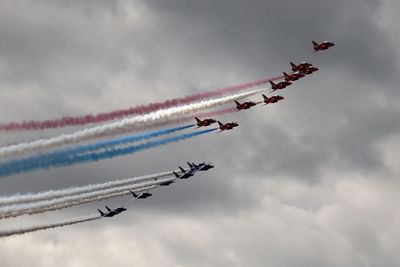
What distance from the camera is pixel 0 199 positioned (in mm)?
197250

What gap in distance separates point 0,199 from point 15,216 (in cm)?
421

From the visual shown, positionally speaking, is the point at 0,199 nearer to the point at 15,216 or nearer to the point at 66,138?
the point at 15,216

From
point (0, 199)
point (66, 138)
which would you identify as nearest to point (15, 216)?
point (0, 199)

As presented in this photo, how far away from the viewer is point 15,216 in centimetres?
19762

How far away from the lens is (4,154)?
617 feet

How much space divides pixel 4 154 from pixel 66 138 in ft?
48.2

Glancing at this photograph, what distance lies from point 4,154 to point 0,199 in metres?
12.8

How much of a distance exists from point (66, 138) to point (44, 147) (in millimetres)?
5505

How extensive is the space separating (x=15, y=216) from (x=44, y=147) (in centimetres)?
1440

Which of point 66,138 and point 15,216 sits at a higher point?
point 66,138

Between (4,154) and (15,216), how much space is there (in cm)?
1518

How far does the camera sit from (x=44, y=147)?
195 m

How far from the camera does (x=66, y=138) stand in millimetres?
198750
